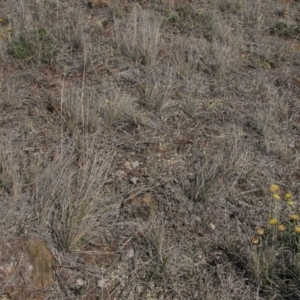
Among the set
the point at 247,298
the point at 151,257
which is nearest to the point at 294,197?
the point at 247,298

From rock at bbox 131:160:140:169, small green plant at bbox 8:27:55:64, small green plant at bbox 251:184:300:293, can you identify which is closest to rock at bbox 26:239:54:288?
rock at bbox 131:160:140:169

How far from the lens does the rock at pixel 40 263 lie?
228 centimetres

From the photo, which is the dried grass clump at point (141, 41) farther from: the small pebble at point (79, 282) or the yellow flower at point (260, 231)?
the small pebble at point (79, 282)

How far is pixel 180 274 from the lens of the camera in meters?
2.40

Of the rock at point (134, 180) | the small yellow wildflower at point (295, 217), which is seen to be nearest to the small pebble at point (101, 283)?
the rock at point (134, 180)

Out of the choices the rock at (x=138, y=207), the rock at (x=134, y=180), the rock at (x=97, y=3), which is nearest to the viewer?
the rock at (x=138, y=207)

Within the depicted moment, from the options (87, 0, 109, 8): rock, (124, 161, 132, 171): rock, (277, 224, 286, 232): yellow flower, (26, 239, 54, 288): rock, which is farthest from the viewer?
(87, 0, 109, 8): rock

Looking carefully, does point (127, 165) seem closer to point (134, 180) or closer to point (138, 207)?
point (134, 180)

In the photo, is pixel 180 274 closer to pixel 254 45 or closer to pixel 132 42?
pixel 132 42

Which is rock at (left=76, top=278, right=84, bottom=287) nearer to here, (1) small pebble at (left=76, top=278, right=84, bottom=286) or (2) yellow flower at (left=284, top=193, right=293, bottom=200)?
(1) small pebble at (left=76, top=278, right=84, bottom=286)

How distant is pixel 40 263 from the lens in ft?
7.61

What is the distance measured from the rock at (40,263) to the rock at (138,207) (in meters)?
0.54

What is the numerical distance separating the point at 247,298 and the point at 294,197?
917 millimetres

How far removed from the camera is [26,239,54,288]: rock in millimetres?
2275
